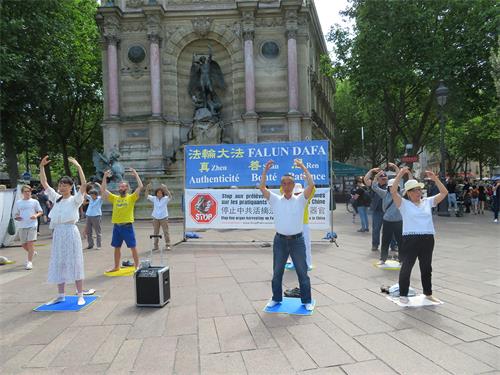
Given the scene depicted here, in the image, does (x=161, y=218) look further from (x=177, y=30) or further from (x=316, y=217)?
(x=177, y=30)

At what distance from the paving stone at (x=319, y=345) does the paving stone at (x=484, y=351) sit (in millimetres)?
1237

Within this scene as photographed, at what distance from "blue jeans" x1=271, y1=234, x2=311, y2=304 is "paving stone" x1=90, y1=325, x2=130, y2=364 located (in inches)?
81.9

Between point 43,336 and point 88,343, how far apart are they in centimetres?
72

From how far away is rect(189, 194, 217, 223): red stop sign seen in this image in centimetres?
1209

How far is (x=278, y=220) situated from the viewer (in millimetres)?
5594

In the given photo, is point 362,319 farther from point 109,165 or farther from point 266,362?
point 109,165

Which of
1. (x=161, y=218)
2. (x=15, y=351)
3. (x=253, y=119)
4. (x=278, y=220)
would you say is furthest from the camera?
(x=253, y=119)

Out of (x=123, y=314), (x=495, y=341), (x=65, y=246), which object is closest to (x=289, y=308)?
(x=123, y=314)

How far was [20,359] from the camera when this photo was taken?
4.34 metres

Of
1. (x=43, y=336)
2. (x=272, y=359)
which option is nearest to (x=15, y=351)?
(x=43, y=336)

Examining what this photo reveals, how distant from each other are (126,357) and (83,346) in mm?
676

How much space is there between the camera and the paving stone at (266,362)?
3.89 metres

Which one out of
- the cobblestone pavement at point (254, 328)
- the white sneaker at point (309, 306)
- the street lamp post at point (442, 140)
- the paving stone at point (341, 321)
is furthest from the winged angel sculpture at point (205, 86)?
the paving stone at point (341, 321)

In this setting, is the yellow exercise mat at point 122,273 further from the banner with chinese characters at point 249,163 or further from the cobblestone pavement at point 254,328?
the banner with chinese characters at point 249,163
